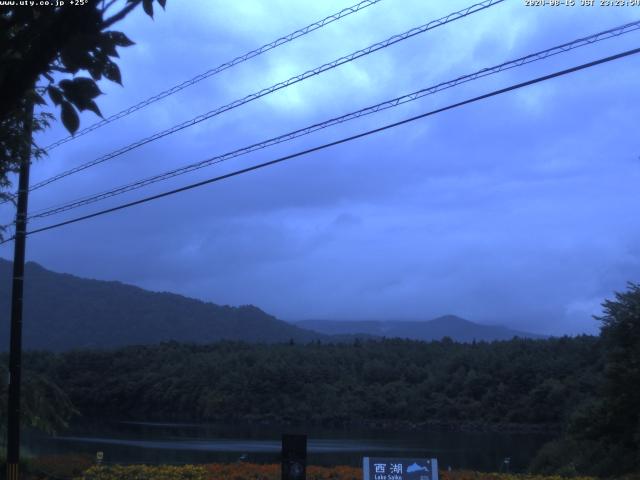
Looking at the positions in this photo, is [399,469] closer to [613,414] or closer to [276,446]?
[613,414]

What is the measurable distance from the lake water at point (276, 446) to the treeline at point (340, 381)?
328 centimetres

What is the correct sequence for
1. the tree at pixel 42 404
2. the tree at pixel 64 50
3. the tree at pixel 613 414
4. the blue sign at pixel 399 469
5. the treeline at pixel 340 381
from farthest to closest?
the treeline at pixel 340 381
the tree at pixel 613 414
the tree at pixel 42 404
the blue sign at pixel 399 469
the tree at pixel 64 50

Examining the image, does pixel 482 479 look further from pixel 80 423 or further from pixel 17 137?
pixel 80 423

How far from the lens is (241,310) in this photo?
14938 cm

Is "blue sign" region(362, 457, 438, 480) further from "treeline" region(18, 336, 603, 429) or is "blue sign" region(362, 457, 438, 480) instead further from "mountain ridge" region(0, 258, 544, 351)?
"mountain ridge" region(0, 258, 544, 351)

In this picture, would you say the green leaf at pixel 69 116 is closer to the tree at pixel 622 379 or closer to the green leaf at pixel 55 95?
the green leaf at pixel 55 95

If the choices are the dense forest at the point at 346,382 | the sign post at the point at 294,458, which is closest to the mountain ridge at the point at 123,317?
the dense forest at the point at 346,382

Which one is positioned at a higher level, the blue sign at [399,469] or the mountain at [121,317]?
the mountain at [121,317]

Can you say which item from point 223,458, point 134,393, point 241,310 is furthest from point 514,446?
point 241,310

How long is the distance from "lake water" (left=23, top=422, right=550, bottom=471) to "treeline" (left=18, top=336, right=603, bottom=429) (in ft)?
10.8

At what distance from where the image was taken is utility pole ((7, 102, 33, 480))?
1516 centimetres

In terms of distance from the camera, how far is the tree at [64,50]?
369 centimetres

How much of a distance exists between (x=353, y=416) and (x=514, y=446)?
776 inches

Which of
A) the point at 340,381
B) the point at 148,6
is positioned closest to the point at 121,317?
the point at 340,381
